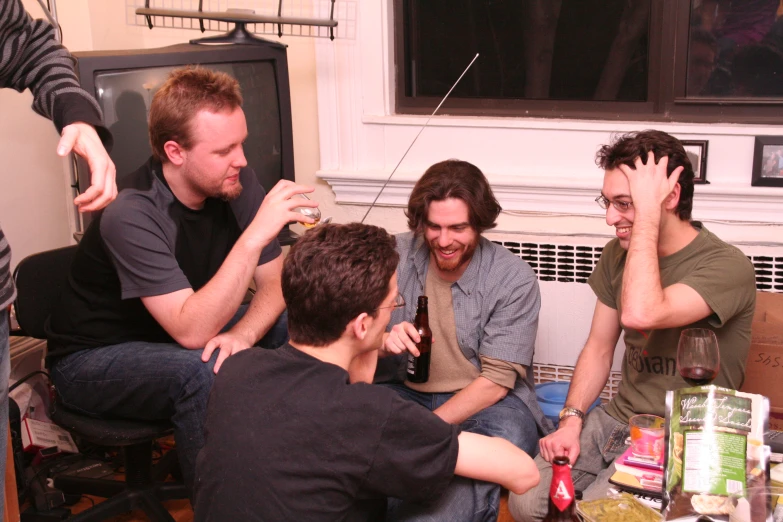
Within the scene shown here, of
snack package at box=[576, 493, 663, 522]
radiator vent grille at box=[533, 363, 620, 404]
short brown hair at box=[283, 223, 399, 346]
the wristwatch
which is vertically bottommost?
radiator vent grille at box=[533, 363, 620, 404]

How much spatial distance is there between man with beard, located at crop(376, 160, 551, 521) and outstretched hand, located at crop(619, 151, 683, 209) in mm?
412

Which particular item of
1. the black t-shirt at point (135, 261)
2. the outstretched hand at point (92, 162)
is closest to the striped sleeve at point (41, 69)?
the outstretched hand at point (92, 162)

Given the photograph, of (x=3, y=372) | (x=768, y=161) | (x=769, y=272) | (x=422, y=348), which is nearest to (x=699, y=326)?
(x=422, y=348)

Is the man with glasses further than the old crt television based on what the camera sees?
No

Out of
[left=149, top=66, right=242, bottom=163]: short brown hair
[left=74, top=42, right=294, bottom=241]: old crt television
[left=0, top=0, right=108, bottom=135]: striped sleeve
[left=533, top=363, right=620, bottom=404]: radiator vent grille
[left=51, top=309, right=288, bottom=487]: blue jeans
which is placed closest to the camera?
[left=0, top=0, right=108, bottom=135]: striped sleeve

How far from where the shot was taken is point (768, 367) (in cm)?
221

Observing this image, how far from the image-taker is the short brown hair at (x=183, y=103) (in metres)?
2.15

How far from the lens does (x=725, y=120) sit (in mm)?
2828

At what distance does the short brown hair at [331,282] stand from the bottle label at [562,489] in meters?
0.43

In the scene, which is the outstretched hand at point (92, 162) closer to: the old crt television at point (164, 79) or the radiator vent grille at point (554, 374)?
the old crt television at point (164, 79)

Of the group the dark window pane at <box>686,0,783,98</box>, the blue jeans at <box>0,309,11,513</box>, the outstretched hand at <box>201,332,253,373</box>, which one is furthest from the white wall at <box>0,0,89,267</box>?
the dark window pane at <box>686,0,783,98</box>

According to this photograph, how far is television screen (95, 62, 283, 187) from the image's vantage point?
2.44 m

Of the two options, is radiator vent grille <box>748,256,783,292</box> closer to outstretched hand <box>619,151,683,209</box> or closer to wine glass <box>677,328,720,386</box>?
outstretched hand <box>619,151,683,209</box>

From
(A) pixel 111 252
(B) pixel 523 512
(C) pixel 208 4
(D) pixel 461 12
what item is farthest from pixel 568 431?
(C) pixel 208 4
